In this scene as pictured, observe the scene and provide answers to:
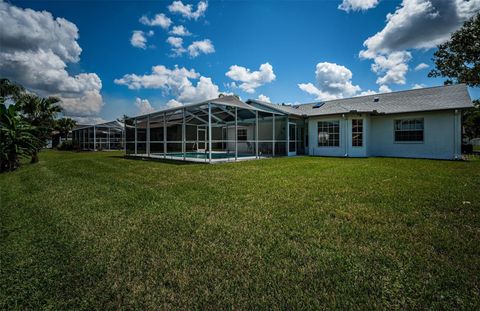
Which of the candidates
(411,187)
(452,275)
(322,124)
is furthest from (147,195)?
(322,124)

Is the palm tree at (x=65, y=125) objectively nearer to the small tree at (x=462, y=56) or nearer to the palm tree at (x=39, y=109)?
the palm tree at (x=39, y=109)

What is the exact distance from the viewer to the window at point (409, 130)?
43.9ft

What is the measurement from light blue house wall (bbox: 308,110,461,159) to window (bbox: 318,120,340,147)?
0.24 m

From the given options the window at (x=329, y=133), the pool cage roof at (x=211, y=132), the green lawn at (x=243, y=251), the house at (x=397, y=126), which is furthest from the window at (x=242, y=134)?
the green lawn at (x=243, y=251)

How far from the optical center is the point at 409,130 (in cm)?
1376

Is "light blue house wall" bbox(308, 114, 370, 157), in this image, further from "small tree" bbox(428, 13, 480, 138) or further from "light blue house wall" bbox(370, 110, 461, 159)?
"small tree" bbox(428, 13, 480, 138)

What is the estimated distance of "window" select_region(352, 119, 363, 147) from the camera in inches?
569

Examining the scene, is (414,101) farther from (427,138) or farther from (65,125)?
(65,125)

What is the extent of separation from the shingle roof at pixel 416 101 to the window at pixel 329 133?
2.88 feet

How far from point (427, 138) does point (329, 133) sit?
5.47 meters

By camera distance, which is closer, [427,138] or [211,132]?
[427,138]

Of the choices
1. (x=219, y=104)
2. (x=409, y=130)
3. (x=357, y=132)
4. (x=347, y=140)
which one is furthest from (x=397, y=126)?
Result: (x=219, y=104)

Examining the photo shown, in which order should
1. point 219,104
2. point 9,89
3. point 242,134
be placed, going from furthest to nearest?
1. point 242,134
2. point 9,89
3. point 219,104

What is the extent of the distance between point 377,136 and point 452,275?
49.5ft
